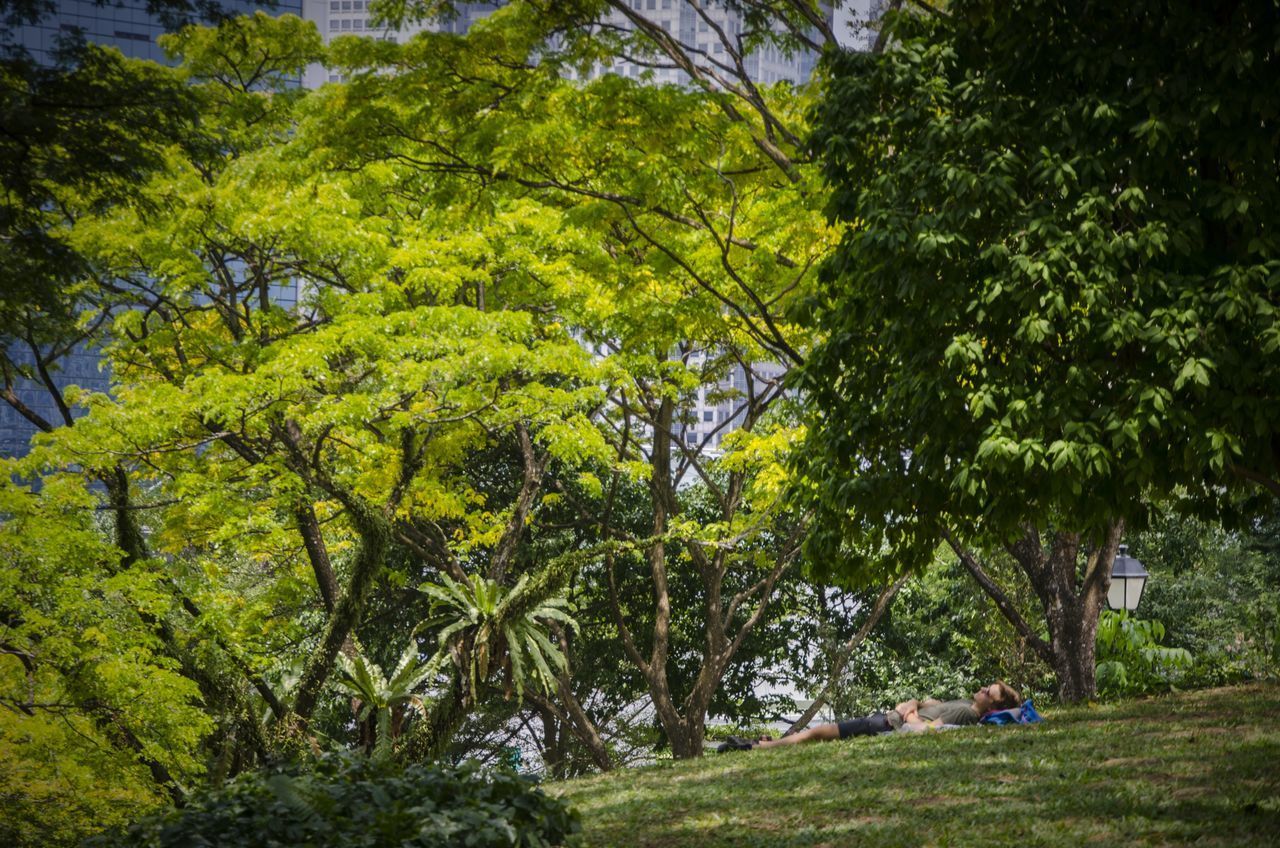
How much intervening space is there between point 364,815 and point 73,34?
4031 mm

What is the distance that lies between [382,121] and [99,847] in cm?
622

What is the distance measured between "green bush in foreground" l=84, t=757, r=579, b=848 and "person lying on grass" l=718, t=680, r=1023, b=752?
5759 millimetres

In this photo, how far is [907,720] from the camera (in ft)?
36.0

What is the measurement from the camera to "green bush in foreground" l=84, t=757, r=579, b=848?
4.15 metres

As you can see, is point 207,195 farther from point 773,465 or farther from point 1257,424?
point 1257,424

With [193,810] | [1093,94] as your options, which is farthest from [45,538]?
[1093,94]

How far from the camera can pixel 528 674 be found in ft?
48.6

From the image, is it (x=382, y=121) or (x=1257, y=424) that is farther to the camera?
(x=382, y=121)

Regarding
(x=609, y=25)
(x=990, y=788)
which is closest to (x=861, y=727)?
(x=990, y=788)

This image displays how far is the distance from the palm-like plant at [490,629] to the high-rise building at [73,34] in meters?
5.00

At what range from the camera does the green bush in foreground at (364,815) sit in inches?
163

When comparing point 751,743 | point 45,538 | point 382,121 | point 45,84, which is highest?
point 382,121

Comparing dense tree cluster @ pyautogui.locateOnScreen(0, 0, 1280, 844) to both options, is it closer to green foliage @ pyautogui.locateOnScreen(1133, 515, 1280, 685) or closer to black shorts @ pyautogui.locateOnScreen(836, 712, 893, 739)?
green foliage @ pyautogui.locateOnScreen(1133, 515, 1280, 685)

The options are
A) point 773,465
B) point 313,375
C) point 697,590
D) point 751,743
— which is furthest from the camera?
point 697,590
